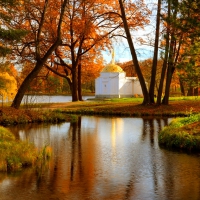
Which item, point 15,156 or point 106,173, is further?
point 15,156

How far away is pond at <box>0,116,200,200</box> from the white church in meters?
35.3

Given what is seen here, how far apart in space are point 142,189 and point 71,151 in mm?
4364

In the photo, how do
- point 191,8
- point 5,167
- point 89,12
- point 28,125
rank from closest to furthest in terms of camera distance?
point 5,167 → point 191,8 → point 28,125 → point 89,12

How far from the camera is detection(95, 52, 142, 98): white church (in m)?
50.2

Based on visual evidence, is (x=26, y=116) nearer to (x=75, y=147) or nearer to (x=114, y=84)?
(x=75, y=147)

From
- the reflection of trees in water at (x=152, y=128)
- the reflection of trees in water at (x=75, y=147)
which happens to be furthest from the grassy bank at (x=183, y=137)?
the reflection of trees in water at (x=75, y=147)

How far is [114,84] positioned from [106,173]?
4132 centimetres

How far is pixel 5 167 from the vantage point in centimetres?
896

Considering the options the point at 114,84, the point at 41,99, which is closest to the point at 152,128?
the point at 41,99

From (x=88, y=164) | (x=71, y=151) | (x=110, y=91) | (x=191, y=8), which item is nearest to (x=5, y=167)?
(x=88, y=164)

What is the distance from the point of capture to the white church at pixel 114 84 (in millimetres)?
50219

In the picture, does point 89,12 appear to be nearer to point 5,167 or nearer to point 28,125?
point 28,125

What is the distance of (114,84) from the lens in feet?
165

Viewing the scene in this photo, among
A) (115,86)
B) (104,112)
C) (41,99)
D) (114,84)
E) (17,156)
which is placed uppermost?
(114,84)
